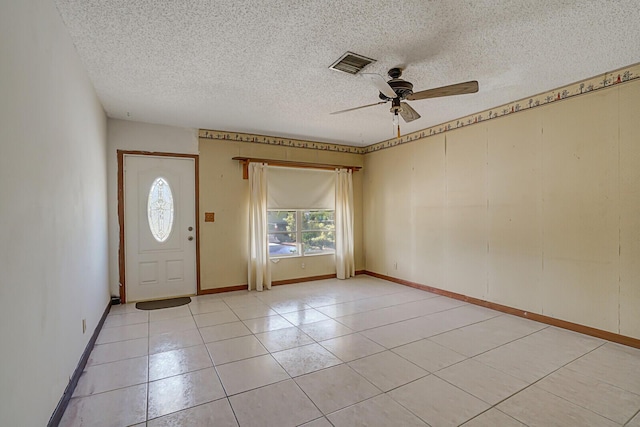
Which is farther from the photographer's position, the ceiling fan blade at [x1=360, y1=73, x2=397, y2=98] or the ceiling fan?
the ceiling fan

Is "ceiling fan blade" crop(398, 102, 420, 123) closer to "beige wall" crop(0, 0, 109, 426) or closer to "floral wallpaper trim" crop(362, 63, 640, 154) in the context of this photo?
"floral wallpaper trim" crop(362, 63, 640, 154)

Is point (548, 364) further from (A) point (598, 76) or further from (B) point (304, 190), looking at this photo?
(B) point (304, 190)

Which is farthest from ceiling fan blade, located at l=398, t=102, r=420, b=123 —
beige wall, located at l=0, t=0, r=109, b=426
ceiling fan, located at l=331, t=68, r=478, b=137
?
beige wall, located at l=0, t=0, r=109, b=426

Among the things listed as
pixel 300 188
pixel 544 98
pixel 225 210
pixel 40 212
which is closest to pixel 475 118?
pixel 544 98

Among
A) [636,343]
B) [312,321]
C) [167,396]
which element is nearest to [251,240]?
[312,321]

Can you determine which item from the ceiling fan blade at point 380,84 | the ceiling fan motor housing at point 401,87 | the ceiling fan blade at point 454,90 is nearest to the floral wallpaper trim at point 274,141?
the ceiling fan motor housing at point 401,87

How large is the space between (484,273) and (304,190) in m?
3.17

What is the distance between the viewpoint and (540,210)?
3570 mm

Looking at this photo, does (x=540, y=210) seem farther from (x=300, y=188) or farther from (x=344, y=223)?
(x=300, y=188)

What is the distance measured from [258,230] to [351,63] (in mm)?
3139

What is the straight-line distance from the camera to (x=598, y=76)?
3.08 meters

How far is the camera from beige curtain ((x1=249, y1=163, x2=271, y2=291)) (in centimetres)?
512

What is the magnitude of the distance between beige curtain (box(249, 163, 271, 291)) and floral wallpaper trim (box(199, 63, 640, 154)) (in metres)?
0.59

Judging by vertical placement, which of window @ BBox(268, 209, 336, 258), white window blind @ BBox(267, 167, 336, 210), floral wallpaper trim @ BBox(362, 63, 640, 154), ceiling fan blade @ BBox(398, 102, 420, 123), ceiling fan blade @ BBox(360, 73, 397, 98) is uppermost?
floral wallpaper trim @ BBox(362, 63, 640, 154)
